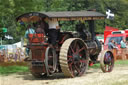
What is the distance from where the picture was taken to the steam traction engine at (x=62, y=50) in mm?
11461

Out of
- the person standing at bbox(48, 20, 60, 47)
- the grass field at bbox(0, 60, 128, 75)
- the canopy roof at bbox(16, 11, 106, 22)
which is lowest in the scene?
the grass field at bbox(0, 60, 128, 75)

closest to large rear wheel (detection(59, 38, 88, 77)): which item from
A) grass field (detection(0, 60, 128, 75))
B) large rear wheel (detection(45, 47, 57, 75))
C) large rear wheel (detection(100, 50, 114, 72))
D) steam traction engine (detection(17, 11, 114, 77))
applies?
steam traction engine (detection(17, 11, 114, 77))

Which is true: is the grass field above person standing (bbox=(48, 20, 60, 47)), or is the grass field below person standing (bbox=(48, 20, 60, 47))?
below

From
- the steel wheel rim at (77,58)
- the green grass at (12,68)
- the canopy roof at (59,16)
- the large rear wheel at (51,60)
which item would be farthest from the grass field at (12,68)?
the steel wheel rim at (77,58)

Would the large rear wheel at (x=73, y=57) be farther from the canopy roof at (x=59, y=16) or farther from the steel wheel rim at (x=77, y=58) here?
the canopy roof at (x=59, y=16)

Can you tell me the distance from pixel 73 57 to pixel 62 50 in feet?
2.63

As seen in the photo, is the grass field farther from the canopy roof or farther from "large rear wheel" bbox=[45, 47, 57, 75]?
the canopy roof

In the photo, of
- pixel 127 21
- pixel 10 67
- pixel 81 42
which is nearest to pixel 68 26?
pixel 127 21

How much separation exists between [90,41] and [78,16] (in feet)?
5.65

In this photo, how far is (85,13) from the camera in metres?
12.8

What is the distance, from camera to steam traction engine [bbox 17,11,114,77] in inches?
451

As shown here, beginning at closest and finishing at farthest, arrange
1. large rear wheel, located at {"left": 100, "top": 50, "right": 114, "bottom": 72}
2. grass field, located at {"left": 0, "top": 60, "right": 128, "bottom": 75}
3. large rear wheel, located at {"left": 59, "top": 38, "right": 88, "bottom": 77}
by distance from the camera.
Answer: large rear wheel, located at {"left": 59, "top": 38, "right": 88, "bottom": 77} < large rear wheel, located at {"left": 100, "top": 50, "right": 114, "bottom": 72} < grass field, located at {"left": 0, "top": 60, "right": 128, "bottom": 75}

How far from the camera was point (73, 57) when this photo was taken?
39.6 ft

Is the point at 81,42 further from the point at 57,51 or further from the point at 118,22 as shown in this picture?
the point at 118,22
